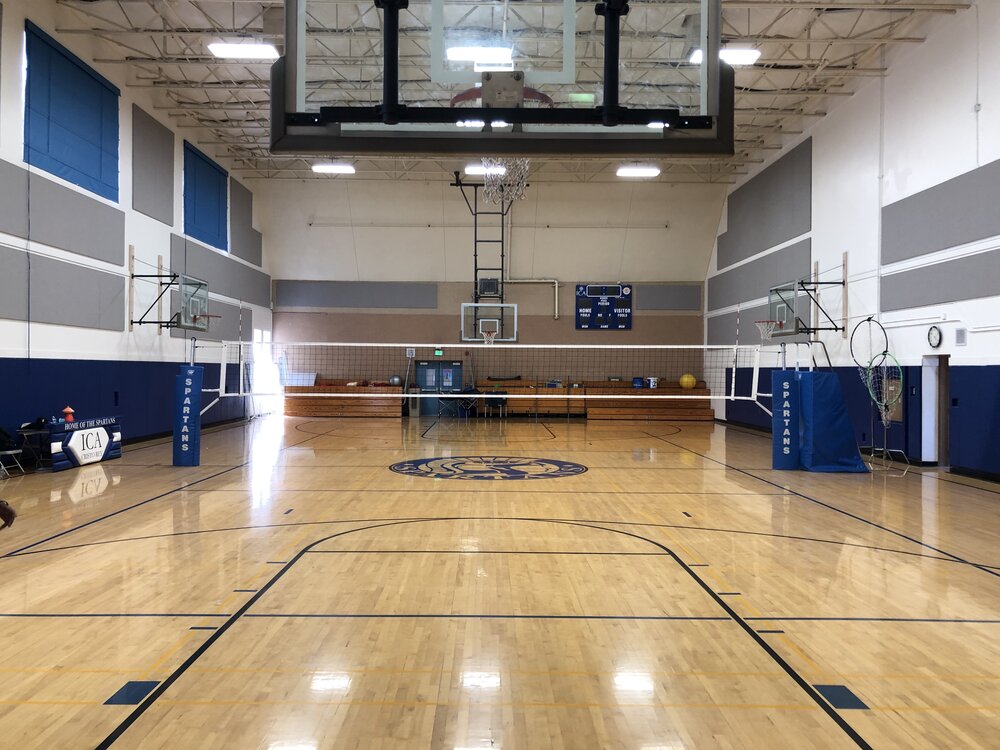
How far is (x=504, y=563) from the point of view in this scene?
4.81m

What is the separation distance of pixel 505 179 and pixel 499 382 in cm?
589

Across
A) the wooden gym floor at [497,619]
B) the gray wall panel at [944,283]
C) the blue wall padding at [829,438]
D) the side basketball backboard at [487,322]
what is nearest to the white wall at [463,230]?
the side basketball backboard at [487,322]

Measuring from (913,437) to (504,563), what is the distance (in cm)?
830

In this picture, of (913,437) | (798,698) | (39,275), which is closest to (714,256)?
(913,437)

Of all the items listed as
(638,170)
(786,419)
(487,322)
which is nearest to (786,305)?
(786,419)

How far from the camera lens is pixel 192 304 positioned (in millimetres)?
12453

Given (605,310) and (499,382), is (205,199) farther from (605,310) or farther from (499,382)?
(605,310)

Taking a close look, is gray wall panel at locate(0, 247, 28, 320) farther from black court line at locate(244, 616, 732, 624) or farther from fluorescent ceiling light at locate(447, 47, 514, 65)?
black court line at locate(244, 616, 732, 624)

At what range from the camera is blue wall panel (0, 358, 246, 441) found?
9086 millimetres

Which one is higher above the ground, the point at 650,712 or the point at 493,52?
the point at 493,52

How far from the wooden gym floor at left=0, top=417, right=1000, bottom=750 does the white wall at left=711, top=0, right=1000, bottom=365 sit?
3.29 m

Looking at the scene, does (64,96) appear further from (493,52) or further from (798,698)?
(798,698)

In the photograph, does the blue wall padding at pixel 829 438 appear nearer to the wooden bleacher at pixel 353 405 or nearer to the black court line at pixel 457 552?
the black court line at pixel 457 552

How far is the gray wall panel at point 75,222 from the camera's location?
938cm
